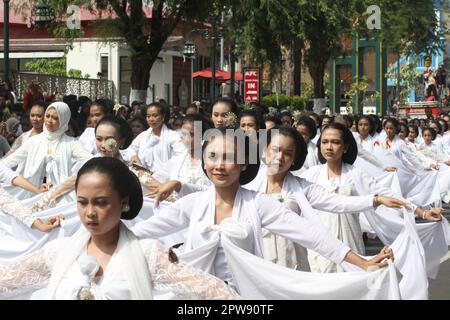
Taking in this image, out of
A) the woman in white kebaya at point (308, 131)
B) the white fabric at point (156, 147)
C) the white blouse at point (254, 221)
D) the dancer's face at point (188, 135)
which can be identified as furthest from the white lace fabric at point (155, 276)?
the white fabric at point (156, 147)

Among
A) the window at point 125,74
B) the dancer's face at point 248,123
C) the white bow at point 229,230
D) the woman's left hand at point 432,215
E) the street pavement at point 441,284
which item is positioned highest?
the window at point 125,74

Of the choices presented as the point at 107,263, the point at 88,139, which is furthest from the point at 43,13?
the point at 107,263

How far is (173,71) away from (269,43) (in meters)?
25.2

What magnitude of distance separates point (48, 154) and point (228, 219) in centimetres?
458

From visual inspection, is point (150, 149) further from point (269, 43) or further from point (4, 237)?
point (269, 43)

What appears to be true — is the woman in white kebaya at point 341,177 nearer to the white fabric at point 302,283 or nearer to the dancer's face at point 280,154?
the dancer's face at point 280,154

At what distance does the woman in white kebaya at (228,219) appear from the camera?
18.5 ft

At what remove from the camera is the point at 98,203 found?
438 centimetres

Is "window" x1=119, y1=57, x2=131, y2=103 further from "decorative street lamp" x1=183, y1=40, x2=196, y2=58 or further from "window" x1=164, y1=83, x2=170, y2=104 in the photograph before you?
"decorative street lamp" x1=183, y1=40, x2=196, y2=58

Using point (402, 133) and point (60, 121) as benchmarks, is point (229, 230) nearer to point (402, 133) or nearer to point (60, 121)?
point (60, 121)

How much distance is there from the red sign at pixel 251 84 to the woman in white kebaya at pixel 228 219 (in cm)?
1895

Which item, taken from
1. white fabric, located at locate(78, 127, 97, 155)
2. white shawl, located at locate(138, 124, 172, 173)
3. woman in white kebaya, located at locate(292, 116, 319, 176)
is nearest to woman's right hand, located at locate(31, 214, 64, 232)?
woman in white kebaya, located at locate(292, 116, 319, 176)

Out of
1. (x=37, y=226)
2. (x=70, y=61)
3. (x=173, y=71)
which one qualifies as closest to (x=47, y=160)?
(x=37, y=226)

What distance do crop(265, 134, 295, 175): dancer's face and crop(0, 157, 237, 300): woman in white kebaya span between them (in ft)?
8.73
